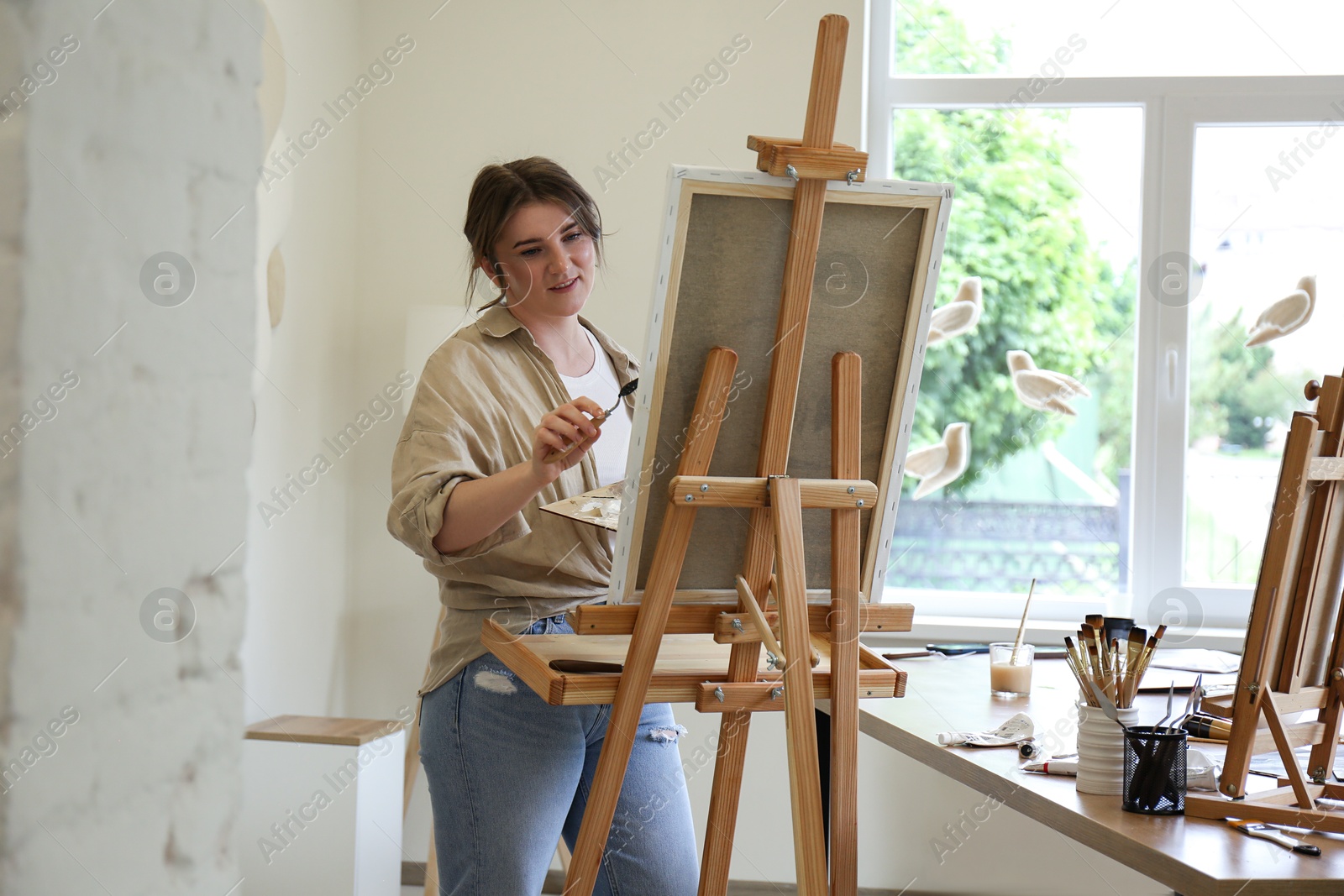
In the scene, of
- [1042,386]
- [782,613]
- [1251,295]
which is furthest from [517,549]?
[1251,295]

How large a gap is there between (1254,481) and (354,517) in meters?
2.51

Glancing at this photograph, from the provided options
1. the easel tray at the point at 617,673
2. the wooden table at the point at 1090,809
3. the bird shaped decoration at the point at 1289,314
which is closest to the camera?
the wooden table at the point at 1090,809

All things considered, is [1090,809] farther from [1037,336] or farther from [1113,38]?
[1113,38]

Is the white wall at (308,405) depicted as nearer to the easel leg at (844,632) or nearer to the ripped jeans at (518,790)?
the ripped jeans at (518,790)

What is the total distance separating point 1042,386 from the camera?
9.82ft

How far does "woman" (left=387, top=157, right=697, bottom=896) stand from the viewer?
127 centimetres

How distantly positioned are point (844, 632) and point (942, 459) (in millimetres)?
1952

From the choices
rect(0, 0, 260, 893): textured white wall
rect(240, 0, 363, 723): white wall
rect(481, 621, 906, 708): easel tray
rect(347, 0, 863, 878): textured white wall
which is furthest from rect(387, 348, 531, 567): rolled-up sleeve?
rect(347, 0, 863, 878): textured white wall

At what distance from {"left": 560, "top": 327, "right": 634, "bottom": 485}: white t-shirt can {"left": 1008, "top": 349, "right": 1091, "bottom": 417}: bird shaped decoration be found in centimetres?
173

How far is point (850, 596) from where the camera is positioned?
3.96ft

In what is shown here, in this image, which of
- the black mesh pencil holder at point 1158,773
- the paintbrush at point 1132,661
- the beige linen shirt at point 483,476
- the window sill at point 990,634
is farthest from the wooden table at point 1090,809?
the window sill at point 990,634

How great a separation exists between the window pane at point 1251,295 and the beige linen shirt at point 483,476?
7.49 feet

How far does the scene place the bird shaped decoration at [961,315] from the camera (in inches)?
117

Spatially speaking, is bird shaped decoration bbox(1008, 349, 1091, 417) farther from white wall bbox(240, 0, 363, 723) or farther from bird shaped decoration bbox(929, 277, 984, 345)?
white wall bbox(240, 0, 363, 723)
